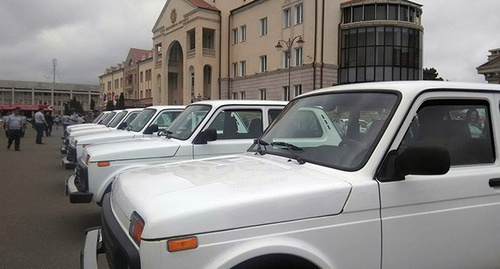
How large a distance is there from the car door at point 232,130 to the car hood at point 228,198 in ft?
9.81

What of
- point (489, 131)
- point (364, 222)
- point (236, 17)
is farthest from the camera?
point (236, 17)

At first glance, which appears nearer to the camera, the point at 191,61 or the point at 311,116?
the point at 311,116

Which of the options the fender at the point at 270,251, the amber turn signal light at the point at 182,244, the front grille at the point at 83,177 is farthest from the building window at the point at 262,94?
the amber turn signal light at the point at 182,244

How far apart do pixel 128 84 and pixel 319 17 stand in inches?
2225

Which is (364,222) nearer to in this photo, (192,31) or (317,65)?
(317,65)

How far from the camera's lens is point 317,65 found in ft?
113

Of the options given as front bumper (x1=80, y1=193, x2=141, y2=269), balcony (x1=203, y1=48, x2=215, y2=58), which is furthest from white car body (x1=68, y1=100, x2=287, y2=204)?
balcony (x1=203, y1=48, x2=215, y2=58)

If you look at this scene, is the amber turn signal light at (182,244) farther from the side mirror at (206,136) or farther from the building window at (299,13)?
the building window at (299,13)

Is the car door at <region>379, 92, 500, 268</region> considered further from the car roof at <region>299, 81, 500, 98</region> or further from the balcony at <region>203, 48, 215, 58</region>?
the balcony at <region>203, 48, 215, 58</region>

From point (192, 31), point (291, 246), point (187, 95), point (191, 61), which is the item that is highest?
point (192, 31)

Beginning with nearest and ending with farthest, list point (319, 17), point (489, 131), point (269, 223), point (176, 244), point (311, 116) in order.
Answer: point (176, 244)
point (269, 223)
point (489, 131)
point (311, 116)
point (319, 17)

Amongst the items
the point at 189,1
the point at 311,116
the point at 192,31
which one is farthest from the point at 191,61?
the point at 311,116

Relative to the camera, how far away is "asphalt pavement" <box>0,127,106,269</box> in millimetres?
4520

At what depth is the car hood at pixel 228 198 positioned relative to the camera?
6.61 feet
